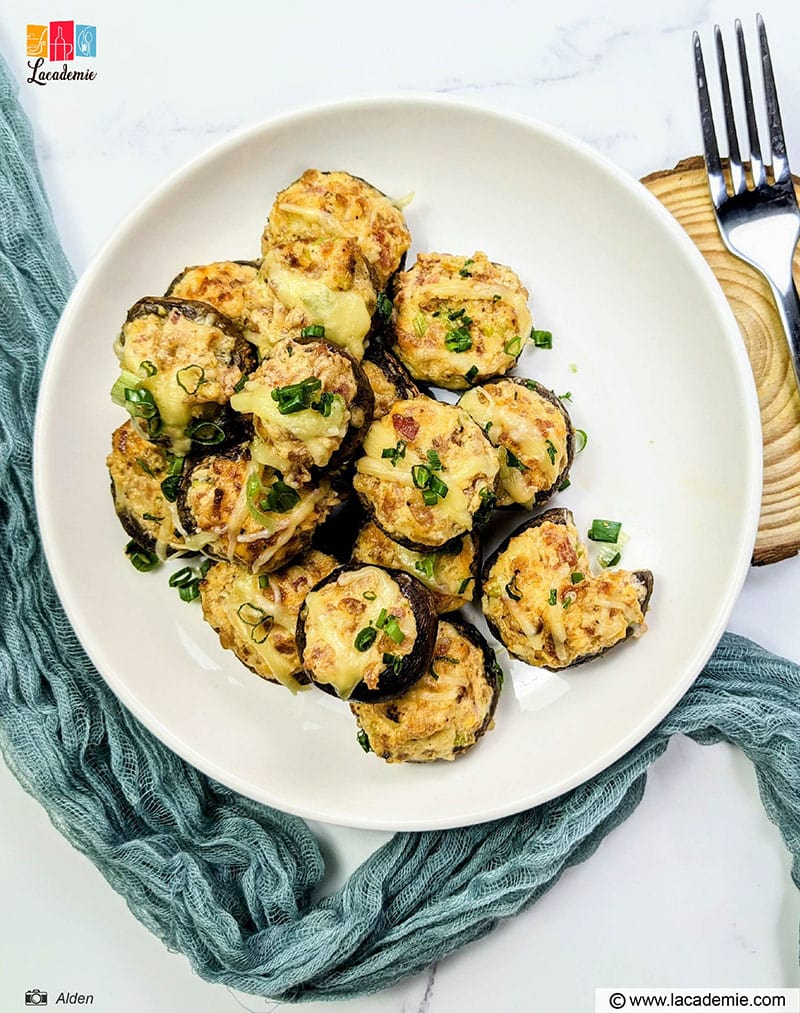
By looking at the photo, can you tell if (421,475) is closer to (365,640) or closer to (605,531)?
(365,640)

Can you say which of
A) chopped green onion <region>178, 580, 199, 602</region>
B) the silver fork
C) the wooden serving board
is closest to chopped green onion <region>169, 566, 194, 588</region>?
chopped green onion <region>178, 580, 199, 602</region>

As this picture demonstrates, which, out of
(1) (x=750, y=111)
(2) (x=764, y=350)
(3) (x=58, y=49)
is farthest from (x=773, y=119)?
(3) (x=58, y=49)

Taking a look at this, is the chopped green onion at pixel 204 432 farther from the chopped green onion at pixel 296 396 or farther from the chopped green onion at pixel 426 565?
the chopped green onion at pixel 426 565

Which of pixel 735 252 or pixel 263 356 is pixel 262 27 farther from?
pixel 735 252

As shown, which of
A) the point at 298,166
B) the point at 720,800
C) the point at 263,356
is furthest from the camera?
the point at 720,800

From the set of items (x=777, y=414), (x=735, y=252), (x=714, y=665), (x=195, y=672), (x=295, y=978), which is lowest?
(x=295, y=978)

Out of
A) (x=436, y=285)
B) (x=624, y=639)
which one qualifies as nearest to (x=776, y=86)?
(x=436, y=285)

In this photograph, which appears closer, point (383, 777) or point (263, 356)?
point (263, 356)
